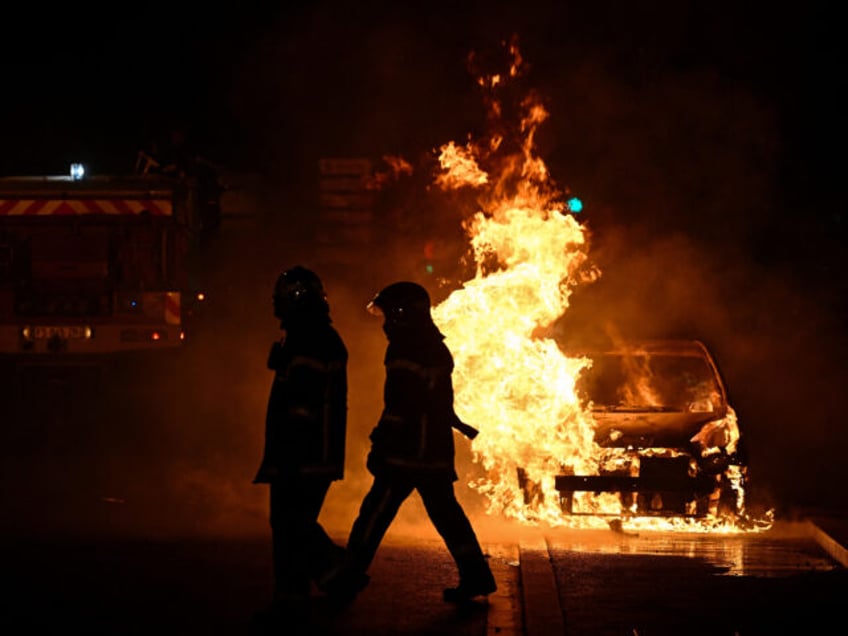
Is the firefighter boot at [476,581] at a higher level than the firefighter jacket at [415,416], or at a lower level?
lower

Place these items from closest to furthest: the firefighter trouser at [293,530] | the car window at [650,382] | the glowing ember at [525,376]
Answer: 1. the firefighter trouser at [293,530]
2. the glowing ember at [525,376]
3. the car window at [650,382]

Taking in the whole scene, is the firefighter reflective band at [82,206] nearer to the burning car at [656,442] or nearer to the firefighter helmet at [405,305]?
the burning car at [656,442]

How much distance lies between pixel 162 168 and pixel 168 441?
3.84m

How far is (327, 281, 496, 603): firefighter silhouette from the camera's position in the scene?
776cm

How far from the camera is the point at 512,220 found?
1259cm

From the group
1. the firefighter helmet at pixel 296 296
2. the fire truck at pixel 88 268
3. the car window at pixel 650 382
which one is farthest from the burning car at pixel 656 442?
the fire truck at pixel 88 268

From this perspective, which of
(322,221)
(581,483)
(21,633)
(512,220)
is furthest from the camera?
(322,221)

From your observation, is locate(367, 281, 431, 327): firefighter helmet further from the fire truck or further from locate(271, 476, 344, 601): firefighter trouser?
the fire truck

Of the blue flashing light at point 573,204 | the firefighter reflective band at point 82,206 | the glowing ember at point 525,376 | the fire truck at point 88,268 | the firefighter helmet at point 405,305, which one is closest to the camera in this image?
the firefighter helmet at point 405,305

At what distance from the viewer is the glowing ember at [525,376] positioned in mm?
10633

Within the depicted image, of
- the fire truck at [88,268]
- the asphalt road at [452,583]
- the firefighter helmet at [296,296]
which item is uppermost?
the fire truck at [88,268]

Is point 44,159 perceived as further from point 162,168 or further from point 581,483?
point 581,483

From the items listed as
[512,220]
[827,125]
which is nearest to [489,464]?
[512,220]

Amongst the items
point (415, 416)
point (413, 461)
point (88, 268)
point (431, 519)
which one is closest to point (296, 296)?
point (415, 416)
